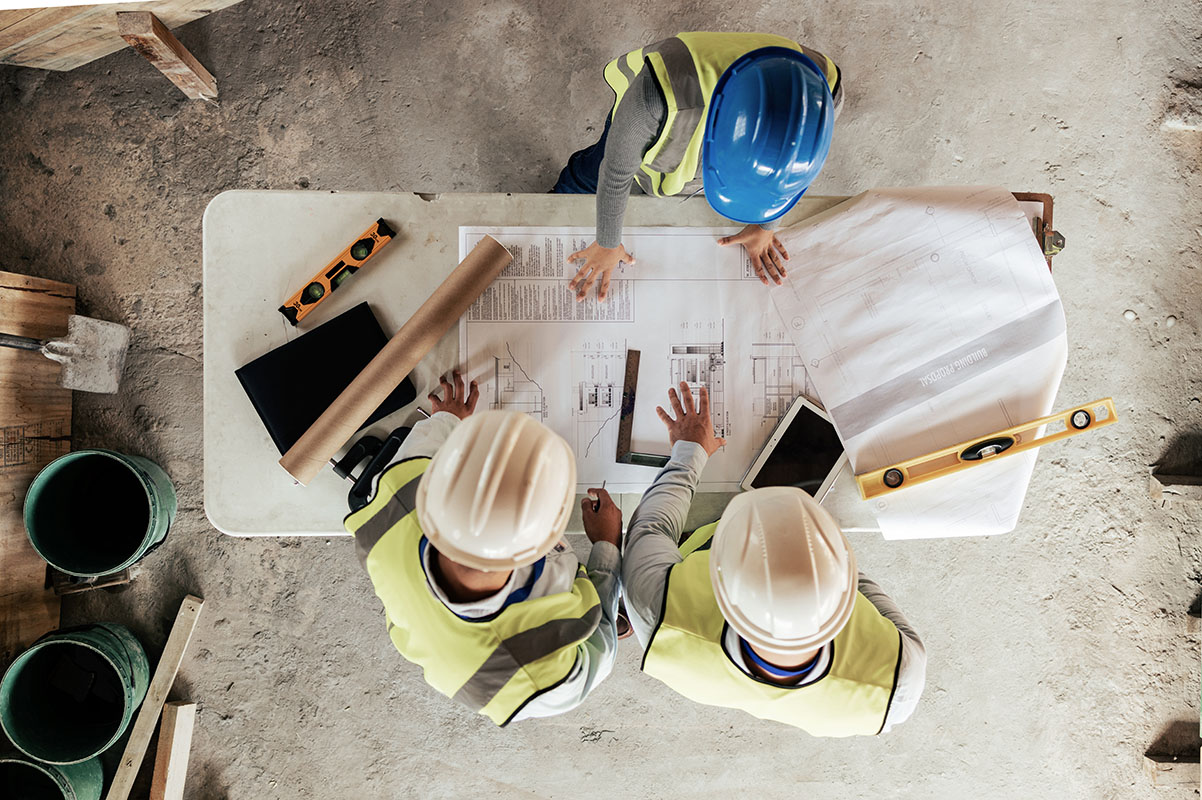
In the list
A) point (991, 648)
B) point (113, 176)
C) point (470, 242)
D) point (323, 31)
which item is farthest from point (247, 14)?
point (991, 648)

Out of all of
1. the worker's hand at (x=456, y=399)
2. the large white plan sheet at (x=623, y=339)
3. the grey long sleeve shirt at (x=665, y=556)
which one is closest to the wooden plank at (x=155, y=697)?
the worker's hand at (x=456, y=399)

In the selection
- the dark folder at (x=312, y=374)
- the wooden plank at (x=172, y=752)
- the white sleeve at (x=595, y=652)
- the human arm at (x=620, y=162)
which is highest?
the human arm at (x=620, y=162)

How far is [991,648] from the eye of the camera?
2449mm

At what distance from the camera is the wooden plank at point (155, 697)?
2.24 m

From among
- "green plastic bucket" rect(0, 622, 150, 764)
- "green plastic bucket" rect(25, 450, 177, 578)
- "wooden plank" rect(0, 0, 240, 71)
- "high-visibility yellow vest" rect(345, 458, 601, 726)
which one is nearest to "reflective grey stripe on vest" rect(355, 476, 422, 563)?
"high-visibility yellow vest" rect(345, 458, 601, 726)

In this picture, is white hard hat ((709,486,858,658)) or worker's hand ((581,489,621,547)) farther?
worker's hand ((581,489,621,547))

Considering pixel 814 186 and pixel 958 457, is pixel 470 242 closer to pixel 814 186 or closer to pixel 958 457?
pixel 958 457

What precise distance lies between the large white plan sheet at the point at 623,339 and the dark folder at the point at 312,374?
0.76 feet

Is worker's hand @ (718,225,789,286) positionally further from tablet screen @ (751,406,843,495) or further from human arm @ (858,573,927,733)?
human arm @ (858,573,927,733)

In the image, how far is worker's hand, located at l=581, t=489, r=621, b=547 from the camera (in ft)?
5.11

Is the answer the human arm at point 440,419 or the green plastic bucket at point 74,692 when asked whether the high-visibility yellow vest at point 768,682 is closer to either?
the human arm at point 440,419

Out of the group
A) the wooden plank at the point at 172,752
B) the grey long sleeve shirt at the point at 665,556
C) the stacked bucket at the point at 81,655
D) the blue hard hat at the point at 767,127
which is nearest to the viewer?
the blue hard hat at the point at 767,127

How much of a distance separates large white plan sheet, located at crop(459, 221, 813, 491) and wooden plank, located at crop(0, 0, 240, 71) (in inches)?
61.5

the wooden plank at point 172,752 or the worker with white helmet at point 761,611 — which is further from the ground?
the worker with white helmet at point 761,611
